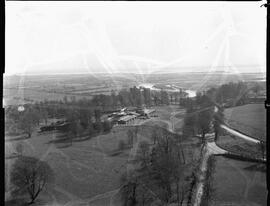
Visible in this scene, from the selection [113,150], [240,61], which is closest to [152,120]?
[113,150]

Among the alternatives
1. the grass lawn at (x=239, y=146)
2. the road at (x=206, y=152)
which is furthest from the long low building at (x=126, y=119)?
the grass lawn at (x=239, y=146)

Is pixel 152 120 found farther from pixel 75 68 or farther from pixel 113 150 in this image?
pixel 75 68

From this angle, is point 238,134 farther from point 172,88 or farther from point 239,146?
point 172,88

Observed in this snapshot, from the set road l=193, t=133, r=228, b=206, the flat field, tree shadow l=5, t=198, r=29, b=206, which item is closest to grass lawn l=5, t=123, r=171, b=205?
the flat field

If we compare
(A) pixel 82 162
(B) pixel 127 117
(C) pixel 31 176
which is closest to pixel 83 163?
A: (A) pixel 82 162

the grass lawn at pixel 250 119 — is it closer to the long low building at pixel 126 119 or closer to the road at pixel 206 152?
the road at pixel 206 152
